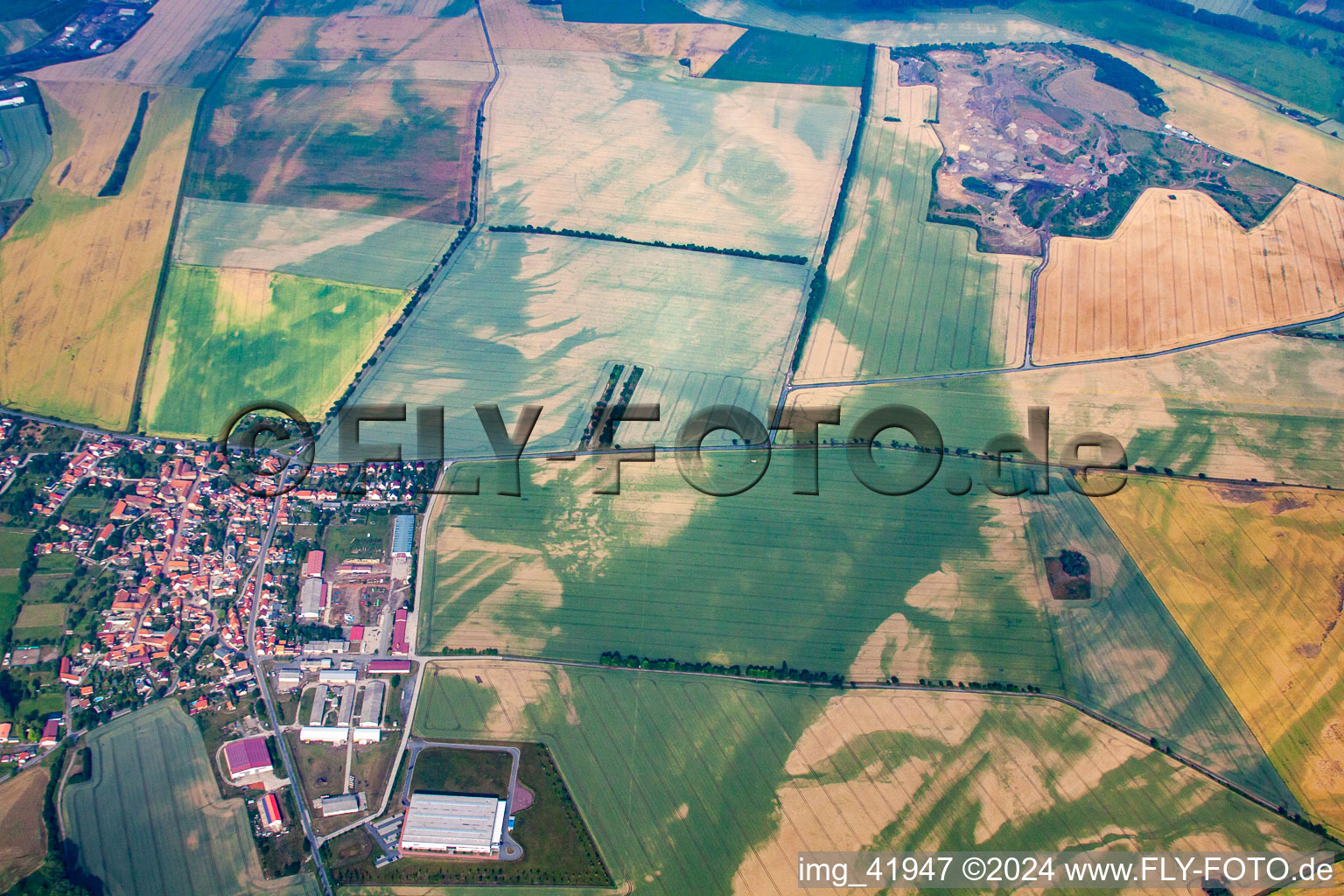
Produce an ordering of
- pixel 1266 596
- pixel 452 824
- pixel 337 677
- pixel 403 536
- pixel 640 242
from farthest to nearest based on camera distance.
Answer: pixel 640 242 → pixel 403 536 → pixel 1266 596 → pixel 337 677 → pixel 452 824

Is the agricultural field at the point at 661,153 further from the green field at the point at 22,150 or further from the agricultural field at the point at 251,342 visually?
the green field at the point at 22,150

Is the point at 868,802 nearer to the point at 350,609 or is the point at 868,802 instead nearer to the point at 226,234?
the point at 350,609

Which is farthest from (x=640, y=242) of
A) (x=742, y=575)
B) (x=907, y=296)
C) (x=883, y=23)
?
(x=883, y=23)

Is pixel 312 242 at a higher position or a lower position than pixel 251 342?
higher

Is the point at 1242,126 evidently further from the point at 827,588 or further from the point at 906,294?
the point at 827,588

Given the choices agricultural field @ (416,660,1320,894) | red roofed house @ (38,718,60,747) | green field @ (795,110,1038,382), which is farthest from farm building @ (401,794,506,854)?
green field @ (795,110,1038,382)

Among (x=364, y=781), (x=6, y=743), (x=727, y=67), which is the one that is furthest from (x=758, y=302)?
(x=6, y=743)

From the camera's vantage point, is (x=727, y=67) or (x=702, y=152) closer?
(x=702, y=152)
